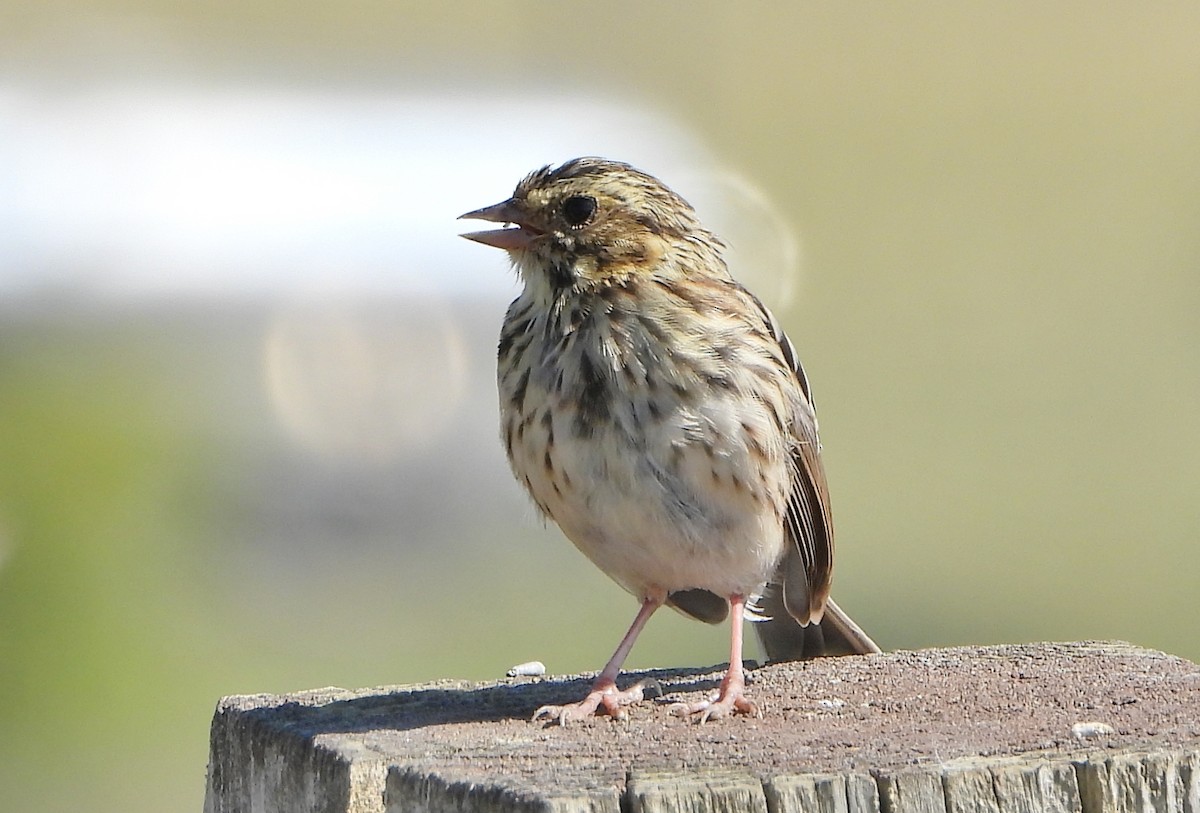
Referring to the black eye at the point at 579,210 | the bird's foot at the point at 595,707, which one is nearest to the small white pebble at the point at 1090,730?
the bird's foot at the point at 595,707

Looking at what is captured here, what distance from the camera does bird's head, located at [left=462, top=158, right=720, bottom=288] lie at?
163 inches

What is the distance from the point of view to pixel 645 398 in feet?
12.9

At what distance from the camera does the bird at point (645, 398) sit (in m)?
3.95

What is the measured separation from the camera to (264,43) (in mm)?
13133

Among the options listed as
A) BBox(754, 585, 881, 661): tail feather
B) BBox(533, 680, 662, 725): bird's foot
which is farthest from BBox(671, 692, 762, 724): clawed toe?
BBox(754, 585, 881, 661): tail feather

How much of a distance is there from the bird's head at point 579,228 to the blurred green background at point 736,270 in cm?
652

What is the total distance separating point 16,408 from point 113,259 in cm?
228

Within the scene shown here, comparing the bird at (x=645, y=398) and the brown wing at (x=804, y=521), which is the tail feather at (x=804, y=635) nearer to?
the brown wing at (x=804, y=521)

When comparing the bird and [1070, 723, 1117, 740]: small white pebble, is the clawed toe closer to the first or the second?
the bird

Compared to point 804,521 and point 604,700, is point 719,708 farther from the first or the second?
point 804,521

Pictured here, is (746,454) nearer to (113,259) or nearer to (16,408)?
(16,408)

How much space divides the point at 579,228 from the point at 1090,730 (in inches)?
62.7

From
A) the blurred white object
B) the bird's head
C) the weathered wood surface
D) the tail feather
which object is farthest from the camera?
the blurred white object

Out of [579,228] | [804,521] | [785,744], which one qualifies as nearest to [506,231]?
[579,228]
